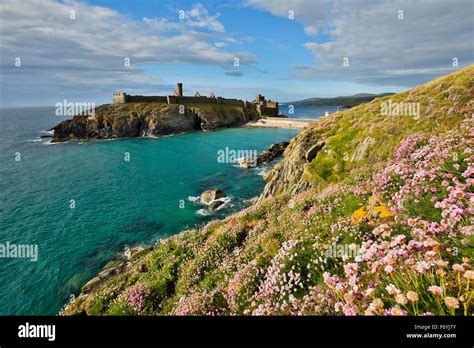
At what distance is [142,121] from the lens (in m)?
116

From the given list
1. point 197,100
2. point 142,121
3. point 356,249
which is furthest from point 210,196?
point 197,100

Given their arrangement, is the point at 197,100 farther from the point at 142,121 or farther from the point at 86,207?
the point at 86,207

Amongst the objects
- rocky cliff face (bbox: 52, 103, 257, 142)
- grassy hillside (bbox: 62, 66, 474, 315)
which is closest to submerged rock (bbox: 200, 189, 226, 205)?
grassy hillside (bbox: 62, 66, 474, 315)

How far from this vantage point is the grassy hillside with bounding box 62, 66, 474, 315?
150 inches

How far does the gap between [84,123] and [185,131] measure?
42295 mm

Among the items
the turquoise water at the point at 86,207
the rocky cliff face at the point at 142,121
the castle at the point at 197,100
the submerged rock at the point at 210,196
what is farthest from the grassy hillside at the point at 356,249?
the castle at the point at 197,100

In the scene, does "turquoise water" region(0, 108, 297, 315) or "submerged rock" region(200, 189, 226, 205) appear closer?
"turquoise water" region(0, 108, 297, 315)

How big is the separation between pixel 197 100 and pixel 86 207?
126 metres

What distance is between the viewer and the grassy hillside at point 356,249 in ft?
12.5

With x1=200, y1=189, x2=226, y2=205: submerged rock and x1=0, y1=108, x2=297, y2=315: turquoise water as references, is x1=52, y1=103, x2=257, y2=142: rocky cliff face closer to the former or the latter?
x1=0, y1=108, x2=297, y2=315: turquoise water

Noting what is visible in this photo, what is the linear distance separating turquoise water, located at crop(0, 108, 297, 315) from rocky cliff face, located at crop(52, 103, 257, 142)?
31491 millimetres

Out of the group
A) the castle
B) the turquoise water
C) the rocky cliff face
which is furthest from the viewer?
the castle

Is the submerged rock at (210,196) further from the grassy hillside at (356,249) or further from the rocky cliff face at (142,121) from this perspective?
the rocky cliff face at (142,121)
